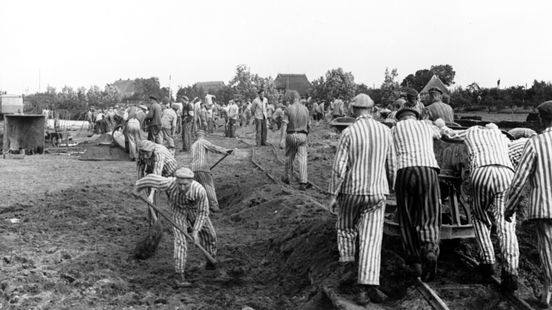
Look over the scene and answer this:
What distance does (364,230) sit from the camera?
603cm

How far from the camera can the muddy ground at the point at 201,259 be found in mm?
6848

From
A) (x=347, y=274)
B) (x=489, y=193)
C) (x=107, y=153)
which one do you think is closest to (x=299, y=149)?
(x=347, y=274)

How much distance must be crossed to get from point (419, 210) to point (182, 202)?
3391mm

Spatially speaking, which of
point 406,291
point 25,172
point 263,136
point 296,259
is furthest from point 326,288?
point 263,136

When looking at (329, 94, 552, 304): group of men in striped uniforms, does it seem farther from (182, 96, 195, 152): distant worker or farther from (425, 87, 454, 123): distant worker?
(182, 96, 195, 152): distant worker

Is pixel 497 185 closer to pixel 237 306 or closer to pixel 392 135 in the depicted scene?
pixel 392 135

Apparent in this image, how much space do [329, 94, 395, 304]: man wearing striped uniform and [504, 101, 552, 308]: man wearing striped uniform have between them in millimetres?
1250

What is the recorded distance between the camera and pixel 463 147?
7.74 metres

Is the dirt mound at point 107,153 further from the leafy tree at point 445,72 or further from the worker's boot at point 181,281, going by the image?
the leafy tree at point 445,72

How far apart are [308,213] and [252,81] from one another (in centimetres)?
6360

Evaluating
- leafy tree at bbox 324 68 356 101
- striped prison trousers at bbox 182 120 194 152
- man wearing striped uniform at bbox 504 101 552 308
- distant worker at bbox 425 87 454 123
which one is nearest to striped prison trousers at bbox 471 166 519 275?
man wearing striped uniform at bbox 504 101 552 308

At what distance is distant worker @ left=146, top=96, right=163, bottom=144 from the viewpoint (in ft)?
57.7

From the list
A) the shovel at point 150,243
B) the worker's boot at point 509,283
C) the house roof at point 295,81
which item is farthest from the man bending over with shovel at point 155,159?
the house roof at point 295,81

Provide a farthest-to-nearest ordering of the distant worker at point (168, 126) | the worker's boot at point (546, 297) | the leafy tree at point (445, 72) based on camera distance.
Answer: the leafy tree at point (445, 72) → the distant worker at point (168, 126) → the worker's boot at point (546, 297)
